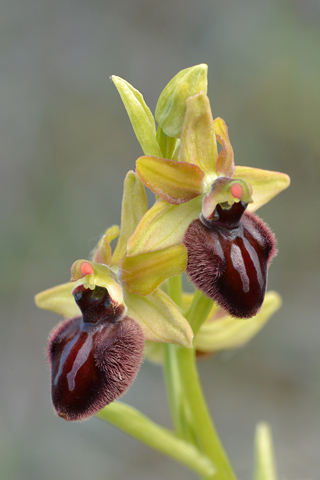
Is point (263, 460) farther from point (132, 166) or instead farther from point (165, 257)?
point (132, 166)

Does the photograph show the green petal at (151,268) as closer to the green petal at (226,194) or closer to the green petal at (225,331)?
the green petal at (226,194)

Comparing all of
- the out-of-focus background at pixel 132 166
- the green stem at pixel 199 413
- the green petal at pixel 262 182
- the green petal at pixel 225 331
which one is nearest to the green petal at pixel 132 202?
the green petal at pixel 262 182

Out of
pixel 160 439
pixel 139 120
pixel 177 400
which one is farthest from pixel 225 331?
pixel 139 120

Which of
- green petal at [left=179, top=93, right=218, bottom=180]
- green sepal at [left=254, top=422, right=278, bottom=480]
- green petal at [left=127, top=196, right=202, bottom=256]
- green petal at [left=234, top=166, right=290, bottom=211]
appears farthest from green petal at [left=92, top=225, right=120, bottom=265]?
green sepal at [left=254, top=422, right=278, bottom=480]

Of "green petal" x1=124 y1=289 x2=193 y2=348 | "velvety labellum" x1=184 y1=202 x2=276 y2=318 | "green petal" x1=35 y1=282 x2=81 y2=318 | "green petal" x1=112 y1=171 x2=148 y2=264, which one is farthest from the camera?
"green petal" x1=35 y1=282 x2=81 y2=318

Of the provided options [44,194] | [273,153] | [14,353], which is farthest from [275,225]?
[14,353]

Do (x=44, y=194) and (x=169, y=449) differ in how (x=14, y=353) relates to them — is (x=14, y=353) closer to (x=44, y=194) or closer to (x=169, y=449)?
(x=44, y=194)

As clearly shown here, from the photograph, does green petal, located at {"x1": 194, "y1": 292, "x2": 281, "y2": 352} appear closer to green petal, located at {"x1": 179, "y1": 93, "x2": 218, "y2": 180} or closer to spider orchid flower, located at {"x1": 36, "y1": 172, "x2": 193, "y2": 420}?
spider orchid flower, located at {"x1": 36, "y1": 172, "x2": 193, "y2": 420}
